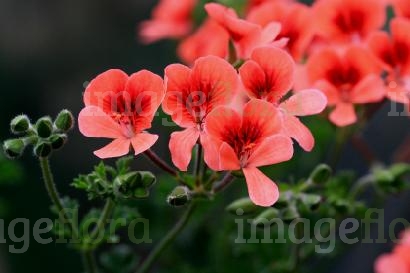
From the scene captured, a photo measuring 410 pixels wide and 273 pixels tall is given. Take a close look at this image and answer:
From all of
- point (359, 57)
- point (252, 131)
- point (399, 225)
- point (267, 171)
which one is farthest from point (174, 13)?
point (399, 225)

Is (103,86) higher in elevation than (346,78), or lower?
higher

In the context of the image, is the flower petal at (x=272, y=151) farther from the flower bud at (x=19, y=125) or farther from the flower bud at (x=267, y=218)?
the flower bud at (x=19, y=125)

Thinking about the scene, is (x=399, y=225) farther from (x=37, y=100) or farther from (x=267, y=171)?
(x=37, y=100)

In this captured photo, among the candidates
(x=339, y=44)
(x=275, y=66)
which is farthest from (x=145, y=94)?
(x=339, y=44)

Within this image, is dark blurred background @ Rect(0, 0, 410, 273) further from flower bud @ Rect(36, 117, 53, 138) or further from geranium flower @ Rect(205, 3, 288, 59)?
flower bud @ Rect(36, 117, 53, 138)

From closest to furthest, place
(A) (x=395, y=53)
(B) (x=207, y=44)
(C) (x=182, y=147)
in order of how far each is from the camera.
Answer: (C) (x=182, y=147), (A) (x=395, y=53), (B) (x=207, y=44)

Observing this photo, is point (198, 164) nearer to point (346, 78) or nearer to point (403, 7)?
point (346, 78)
